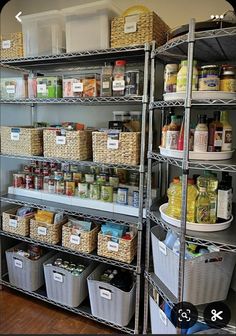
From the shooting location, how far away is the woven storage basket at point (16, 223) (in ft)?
6.91

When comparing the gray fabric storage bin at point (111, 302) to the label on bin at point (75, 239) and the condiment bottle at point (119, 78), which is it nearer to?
the label on bin at point (75, 239)

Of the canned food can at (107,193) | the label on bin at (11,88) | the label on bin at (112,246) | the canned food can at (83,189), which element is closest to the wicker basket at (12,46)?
the label on bin at (11,88)

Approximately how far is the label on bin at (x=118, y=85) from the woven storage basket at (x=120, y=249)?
0.94 m

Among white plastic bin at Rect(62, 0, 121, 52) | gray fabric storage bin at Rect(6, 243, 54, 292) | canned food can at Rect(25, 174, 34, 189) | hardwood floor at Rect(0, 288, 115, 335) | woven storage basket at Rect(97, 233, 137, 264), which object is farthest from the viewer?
canned food can at Rect(25, 174, 34, 189)

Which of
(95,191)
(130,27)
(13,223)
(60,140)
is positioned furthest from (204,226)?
(13,223)

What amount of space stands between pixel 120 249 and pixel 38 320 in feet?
2.65

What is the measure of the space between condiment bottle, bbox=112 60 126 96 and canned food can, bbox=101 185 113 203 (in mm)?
630

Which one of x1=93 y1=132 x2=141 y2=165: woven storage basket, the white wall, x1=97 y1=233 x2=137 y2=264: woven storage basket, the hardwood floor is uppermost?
the white wall

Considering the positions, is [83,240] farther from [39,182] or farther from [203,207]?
[203,207]

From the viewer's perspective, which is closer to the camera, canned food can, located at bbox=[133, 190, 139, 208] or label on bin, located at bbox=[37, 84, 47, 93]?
canned food can, located at bbox=[133, 190, 139, 208]

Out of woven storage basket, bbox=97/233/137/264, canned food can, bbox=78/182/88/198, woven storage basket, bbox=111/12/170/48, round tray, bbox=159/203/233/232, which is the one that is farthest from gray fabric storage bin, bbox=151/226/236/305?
woven storage basket, bbox=111/12/170/48

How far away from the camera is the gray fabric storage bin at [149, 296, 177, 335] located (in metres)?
1.51

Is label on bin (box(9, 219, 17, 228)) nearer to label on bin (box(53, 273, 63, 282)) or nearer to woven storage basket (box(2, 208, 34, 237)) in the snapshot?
woven storage basket (box(2, 208, 34, 237))

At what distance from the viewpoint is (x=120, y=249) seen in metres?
1.79
